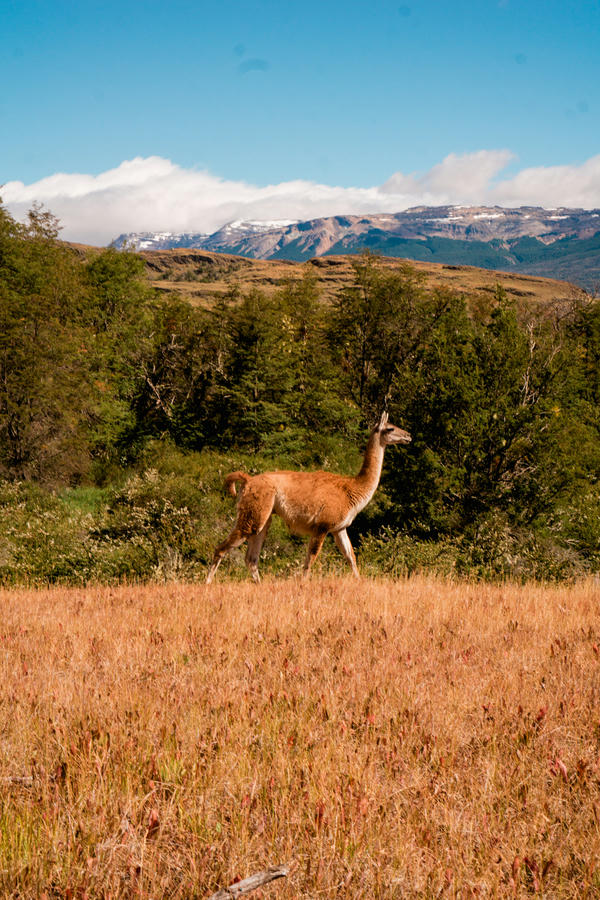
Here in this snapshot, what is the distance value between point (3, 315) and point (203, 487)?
1572cm

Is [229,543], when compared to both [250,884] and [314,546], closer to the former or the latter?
[314,546]

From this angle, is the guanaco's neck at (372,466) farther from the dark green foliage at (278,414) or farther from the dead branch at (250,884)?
the dead branch at (250,884)

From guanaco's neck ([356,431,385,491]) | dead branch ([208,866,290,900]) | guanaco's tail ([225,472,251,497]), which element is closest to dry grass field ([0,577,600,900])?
dead branch ([208,866,290,900])

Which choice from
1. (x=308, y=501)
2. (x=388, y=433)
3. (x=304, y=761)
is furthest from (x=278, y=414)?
(x=304, y=761)

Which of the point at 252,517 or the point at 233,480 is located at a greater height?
the point at 233,480

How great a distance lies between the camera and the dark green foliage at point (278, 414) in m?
18.0

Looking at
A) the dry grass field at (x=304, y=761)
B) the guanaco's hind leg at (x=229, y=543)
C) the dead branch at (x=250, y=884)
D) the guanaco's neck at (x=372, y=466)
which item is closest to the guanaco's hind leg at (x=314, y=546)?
the guanaco's neck at (x=372, y=466)

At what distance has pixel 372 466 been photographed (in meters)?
10.8

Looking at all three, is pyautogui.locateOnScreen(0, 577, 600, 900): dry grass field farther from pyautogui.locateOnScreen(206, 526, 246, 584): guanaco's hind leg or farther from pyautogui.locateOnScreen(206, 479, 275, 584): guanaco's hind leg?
pyautogui.locateOnScreen(206, 526, 246, 584): guanaco's hind leg

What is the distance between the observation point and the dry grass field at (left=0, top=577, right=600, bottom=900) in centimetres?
238

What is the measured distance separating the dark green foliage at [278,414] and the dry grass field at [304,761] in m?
6.72

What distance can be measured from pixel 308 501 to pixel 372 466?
1.39m

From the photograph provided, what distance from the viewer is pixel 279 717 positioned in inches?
147

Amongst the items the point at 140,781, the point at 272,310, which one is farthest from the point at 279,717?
the point at 272,310
